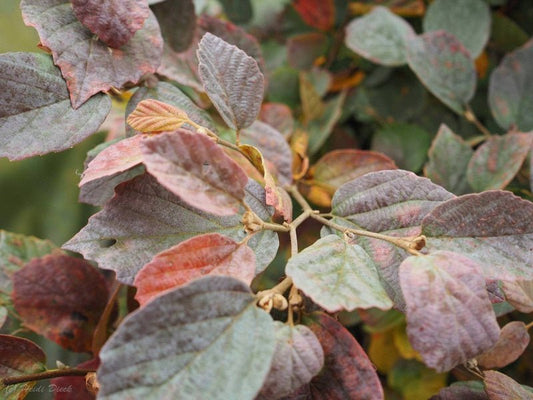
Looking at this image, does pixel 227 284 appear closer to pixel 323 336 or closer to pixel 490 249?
pixel 323 336

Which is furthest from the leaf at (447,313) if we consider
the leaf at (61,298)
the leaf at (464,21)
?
the leaf at (464,21)

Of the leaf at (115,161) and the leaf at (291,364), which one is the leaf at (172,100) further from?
the leaf at (291,364)

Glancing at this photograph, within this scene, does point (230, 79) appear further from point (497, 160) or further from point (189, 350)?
point (497, 160)

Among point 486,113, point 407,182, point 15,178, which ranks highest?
point 407,182

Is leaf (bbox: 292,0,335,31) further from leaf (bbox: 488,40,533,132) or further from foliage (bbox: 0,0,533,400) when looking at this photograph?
leaf (bbox: 488,40,533,132)

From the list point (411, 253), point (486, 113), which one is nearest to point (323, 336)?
point (411, 253)

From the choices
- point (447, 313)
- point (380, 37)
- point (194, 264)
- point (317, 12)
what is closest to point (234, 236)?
point (194, 264)
